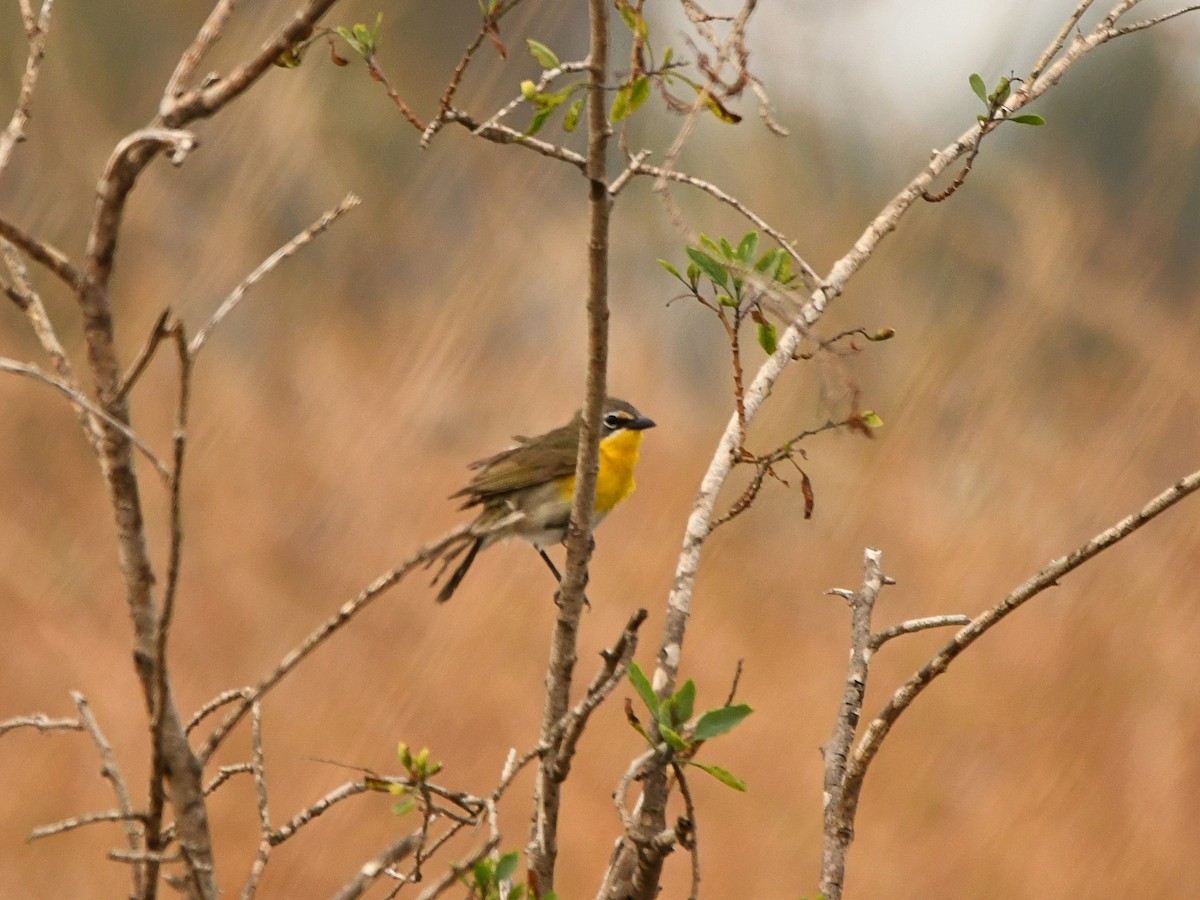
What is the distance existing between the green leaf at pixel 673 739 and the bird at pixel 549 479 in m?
1.15

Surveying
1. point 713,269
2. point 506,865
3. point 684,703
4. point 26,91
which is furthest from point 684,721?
point 26,91

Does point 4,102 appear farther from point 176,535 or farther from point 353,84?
point 176,535

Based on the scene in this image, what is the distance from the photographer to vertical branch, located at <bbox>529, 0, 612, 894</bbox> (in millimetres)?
560

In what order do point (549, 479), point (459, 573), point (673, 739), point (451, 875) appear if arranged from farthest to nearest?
point (549, 479), point (459, 573), point (673, 739), point (451, 875)

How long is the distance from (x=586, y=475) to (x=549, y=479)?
4.05 ft

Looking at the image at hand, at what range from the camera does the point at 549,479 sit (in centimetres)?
191

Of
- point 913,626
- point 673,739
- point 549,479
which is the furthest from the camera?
point 549,479

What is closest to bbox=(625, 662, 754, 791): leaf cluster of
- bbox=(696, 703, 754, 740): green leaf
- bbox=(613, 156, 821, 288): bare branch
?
bbox=(696, 703, 754, 740): green leaf

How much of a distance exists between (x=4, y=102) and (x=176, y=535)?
186cm

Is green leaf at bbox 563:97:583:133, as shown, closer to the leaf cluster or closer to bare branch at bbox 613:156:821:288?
bare branch at bbox 613:156:821:288

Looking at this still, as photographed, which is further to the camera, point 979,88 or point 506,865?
point 979,88

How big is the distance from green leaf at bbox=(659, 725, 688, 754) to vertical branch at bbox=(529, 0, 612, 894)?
89 mm

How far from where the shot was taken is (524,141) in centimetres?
56

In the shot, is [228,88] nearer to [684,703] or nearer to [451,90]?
[451,90]
